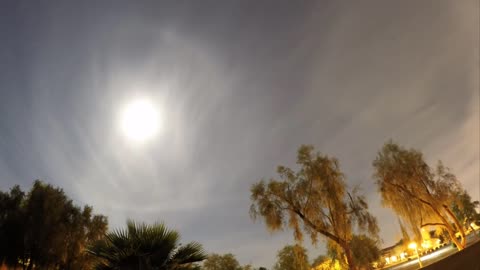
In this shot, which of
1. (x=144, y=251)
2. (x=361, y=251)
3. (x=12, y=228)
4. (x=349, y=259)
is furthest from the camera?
(x=361, y=251)

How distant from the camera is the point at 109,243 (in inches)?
361

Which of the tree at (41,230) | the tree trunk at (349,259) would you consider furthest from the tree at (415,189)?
the tree at (41,230)

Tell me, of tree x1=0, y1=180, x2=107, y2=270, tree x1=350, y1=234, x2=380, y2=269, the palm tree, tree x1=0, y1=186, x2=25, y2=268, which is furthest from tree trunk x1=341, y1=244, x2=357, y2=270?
tree x1=0, y1=186, x2=25, y2=268

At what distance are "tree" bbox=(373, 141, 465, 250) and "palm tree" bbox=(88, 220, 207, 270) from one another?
23.9 meters

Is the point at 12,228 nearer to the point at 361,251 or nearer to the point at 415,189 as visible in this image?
the point at 415,189

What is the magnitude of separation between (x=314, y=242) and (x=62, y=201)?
26.2 metres

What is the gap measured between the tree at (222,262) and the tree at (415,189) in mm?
31536

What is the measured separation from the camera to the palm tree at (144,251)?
8.80m

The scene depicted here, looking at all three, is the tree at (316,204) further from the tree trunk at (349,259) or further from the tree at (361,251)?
the tree at (361,251)

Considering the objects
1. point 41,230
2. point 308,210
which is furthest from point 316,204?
point 41,230

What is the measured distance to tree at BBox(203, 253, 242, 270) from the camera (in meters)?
48.8

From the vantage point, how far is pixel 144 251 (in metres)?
9.10

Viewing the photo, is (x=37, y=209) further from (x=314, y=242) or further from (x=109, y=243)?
(x=314, y=242)

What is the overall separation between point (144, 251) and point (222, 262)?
44.9m
